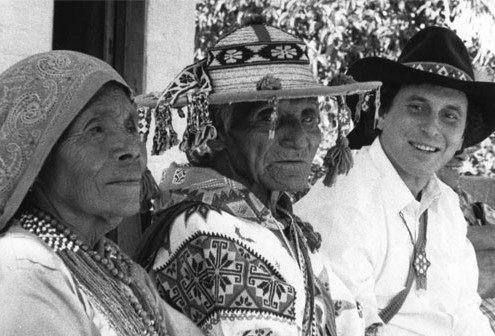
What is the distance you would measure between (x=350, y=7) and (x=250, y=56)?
21.1 feet

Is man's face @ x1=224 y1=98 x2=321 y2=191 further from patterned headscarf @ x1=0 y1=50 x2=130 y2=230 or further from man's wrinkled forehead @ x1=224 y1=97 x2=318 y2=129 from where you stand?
patterned headscarf @ x1=0 y1=50 x2=130 y2=230

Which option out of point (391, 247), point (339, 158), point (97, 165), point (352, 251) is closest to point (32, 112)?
point (97, 165)

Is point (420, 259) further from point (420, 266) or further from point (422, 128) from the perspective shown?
point (422, 128)

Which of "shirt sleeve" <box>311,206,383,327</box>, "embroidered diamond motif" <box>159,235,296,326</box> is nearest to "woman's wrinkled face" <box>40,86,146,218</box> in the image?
"embroidered diamond motif" <box>159,235,296,326</box>

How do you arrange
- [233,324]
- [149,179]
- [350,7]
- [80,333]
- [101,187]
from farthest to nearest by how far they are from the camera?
1. [350,7]
2. [149,179]
3. [233,324]
4. [101,187]
5. [80,333]

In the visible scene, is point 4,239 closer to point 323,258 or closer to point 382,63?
point 323,258

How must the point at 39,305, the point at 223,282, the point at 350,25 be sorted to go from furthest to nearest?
the point at 350,25, the point at 223,282, the point at 39,305

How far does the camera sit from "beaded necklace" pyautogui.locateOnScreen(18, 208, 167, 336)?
2498 mm

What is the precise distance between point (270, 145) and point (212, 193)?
0.95 ft

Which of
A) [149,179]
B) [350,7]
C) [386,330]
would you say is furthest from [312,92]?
[350,7]

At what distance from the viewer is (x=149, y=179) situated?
3.21 meters

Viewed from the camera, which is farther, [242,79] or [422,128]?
[422,128]

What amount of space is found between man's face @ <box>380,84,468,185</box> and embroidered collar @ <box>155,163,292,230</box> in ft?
3.95

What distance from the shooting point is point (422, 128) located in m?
4.36
